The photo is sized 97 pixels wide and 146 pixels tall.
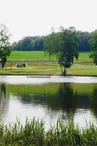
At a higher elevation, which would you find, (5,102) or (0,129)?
(0,129)

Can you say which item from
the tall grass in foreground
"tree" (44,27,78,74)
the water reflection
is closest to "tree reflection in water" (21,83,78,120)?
the water reflection

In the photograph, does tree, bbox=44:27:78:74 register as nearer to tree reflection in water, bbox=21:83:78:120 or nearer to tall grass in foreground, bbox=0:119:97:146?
tree reflection in water, bbox=21:83:78:120

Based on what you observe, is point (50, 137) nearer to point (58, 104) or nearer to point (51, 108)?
point (51, 108)

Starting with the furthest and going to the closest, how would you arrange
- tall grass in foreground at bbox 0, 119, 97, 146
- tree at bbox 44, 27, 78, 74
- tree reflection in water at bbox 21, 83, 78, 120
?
1. tree at bbox 44, 27, 78, 74
2. tree reflection in water at bbox 21, 83, 78, 120
3. tall grass in foreground at bbox 0, 119, 97, 146

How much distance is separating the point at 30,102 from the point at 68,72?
220 feet

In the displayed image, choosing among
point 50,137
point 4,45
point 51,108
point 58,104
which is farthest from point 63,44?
point 50,137

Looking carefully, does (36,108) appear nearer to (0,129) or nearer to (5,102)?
(5,102)

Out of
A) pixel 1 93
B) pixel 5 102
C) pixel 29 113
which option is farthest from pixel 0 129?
pixel 1 93

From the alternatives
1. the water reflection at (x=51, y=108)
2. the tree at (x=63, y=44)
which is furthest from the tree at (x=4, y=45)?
the water reflection at (x=51, y=108)

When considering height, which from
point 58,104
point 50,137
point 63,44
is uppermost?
point 50,137

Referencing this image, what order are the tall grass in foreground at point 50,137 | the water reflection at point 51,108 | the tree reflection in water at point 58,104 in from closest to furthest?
the tall grass in foreground at point 50,137
the water reflection at point 51,108
the tree reflection in water at point 58,104

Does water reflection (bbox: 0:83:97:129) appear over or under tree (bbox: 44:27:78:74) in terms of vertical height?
under

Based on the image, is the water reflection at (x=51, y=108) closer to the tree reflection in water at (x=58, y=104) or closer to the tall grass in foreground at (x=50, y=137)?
the tree reflection in water at (x=58, y=104)

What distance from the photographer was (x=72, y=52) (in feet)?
370
